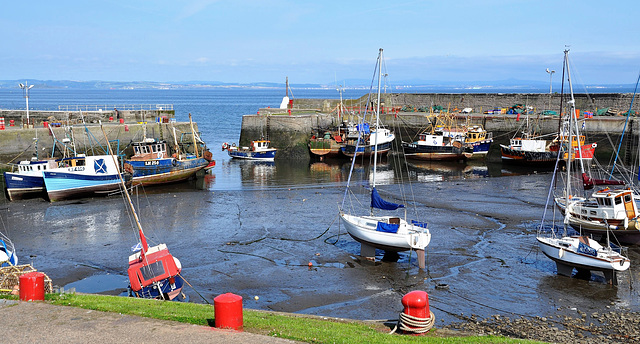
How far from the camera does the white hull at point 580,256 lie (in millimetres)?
18172

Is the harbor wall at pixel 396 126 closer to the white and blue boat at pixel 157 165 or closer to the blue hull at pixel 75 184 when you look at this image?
the white and blue boat at pixel 157 165

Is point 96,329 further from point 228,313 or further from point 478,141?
point 478,141

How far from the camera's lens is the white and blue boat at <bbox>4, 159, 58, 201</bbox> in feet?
109

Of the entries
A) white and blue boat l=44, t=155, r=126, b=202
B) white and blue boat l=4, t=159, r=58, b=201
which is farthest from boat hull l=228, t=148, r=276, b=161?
white and blue boat l=4, t=159, r=58, b=201

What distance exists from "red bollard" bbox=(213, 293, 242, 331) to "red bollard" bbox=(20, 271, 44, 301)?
15.2 feet

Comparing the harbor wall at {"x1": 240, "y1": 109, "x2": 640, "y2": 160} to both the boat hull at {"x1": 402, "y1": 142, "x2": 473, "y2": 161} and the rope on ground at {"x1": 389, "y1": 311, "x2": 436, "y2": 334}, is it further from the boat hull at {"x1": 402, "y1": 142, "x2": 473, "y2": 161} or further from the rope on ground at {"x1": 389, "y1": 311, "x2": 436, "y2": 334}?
the rope on ground at {"x1": 389, "y1": 311, "x2": 436, "y2": 334}

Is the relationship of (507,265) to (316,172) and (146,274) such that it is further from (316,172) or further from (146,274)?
(316,172)

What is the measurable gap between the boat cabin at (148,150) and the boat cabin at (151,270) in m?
23.3

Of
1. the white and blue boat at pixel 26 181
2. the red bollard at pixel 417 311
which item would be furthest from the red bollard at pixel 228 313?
the white and blue boat at pixel 26 181

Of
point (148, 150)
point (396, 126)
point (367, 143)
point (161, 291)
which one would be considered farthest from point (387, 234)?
point (396, 126)

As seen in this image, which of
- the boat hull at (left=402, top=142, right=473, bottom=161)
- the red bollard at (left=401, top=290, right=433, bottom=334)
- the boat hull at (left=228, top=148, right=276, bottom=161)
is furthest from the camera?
the boat hull at (left=228, top=148, right=276, bottom=161)

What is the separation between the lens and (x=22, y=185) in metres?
33.7

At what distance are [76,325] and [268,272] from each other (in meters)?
9.14

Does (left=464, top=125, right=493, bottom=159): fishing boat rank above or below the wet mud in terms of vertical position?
above
